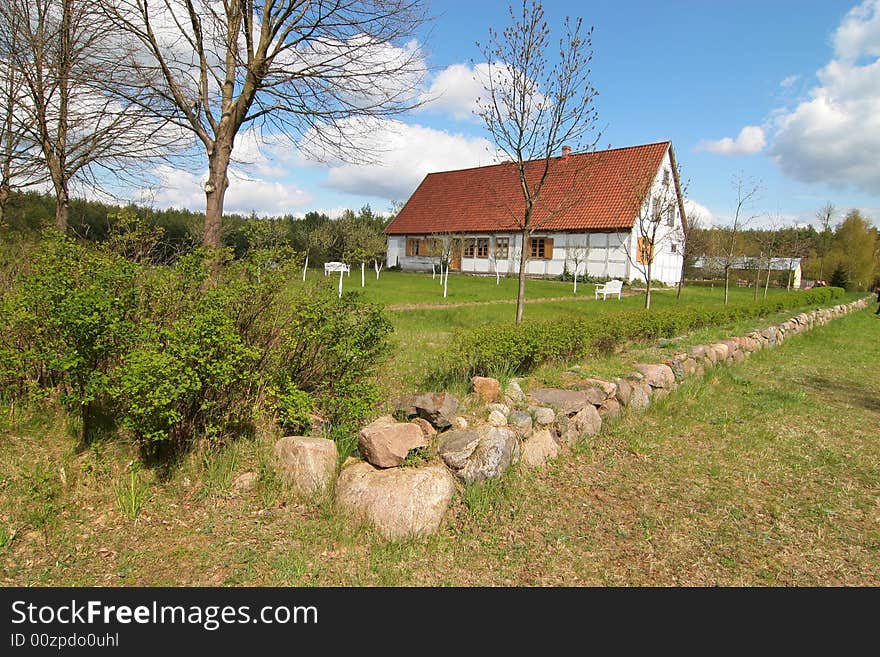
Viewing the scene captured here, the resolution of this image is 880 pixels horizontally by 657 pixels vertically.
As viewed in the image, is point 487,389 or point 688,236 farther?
point 688,236

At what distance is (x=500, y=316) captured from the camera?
11.8 metres

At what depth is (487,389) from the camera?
4.22 meters

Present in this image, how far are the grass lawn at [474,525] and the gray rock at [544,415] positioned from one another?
1.19ft

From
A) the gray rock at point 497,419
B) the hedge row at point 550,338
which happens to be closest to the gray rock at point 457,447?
the gray rock at point 497,419

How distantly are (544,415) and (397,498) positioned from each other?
1.60 meters

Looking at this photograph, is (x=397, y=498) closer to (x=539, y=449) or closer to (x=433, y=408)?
(x=433, y=408)

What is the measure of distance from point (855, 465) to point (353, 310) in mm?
4320

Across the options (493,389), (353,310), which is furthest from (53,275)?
(493,389)

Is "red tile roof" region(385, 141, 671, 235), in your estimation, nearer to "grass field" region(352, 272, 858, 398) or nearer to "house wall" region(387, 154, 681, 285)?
"house wall" region(387, 154, 681, 285)

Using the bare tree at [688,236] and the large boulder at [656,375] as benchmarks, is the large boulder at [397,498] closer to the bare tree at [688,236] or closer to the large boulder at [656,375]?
the large boulder at [656,375]

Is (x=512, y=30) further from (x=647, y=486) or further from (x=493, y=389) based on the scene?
(x=647, y=486)

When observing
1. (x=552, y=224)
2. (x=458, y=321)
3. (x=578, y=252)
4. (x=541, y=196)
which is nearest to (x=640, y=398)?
(x=458, y=321)

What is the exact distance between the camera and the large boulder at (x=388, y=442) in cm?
323

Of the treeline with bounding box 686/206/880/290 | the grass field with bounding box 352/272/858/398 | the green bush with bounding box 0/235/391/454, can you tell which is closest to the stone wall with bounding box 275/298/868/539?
the green bush with bounding box 0/235/391/454
